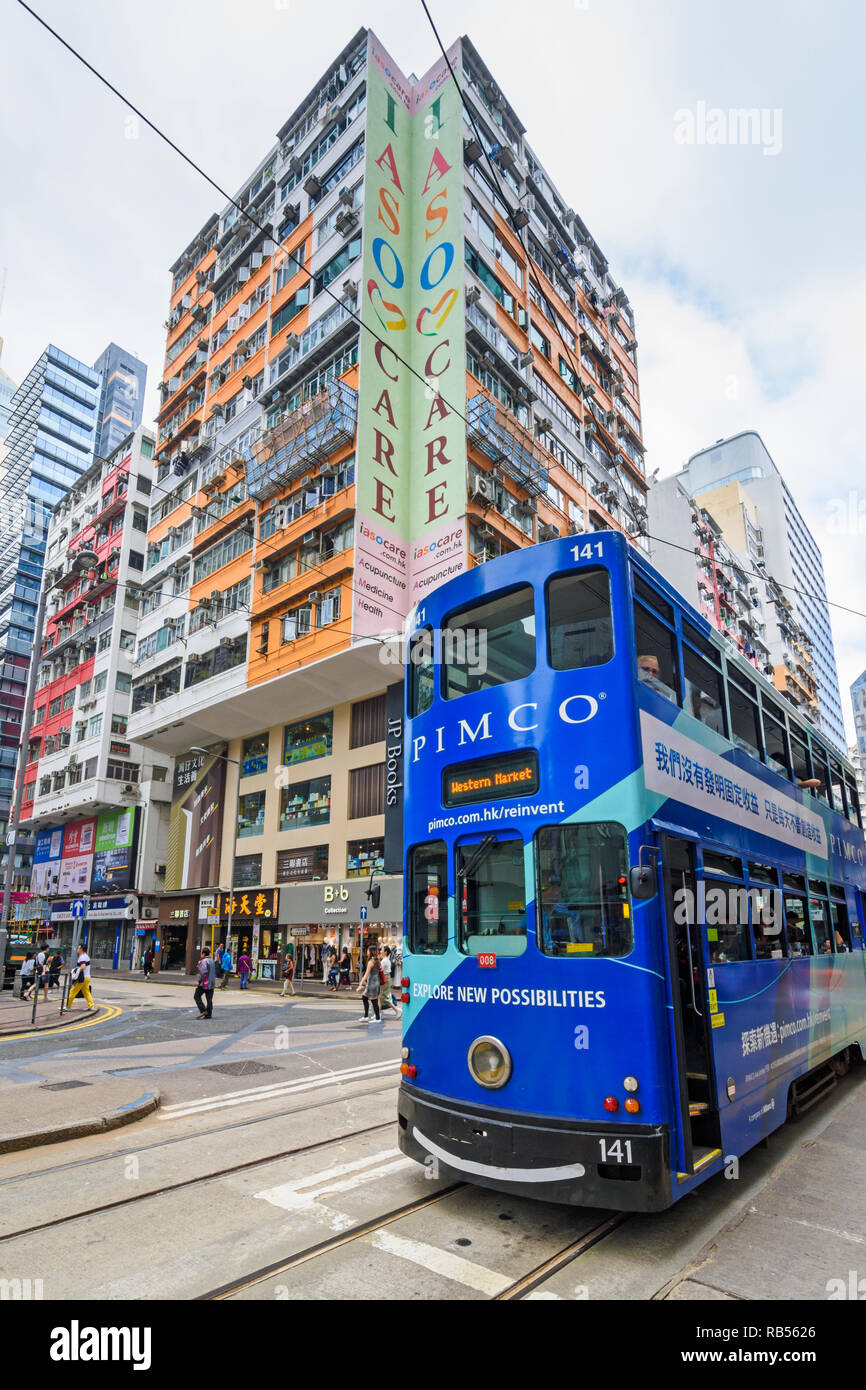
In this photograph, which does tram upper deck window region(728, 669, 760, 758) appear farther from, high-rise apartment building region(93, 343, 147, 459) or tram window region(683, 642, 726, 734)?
high-rise apartment building region(93, 343, 147, 459)

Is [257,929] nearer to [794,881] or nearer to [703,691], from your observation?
[794,881]

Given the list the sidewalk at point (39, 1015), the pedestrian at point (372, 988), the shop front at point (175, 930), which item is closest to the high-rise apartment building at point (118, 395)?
the shop front at point (175, 930)

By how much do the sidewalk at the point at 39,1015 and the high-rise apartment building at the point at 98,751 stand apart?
1027 inches

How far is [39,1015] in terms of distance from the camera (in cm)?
1916

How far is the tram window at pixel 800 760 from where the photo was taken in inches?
378

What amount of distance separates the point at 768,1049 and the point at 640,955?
3.00m

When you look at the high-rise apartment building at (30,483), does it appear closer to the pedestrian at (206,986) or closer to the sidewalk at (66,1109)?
the pedestrian at (206,986)

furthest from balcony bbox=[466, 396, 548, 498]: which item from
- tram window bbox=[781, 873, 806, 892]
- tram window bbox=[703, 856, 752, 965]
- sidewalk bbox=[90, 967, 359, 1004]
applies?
tram window bbox=[703, 856, 752, 965]

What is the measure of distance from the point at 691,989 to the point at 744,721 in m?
3.02

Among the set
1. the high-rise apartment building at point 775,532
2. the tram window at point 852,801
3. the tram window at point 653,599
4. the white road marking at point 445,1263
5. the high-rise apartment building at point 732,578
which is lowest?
the white road marking at point 445,1263

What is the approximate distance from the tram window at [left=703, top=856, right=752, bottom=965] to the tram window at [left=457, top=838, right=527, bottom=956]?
1527 mm

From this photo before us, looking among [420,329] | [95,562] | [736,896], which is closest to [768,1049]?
[736,896]

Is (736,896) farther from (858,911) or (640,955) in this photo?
(858,911)

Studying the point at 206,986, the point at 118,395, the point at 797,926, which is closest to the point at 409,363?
the point at 206,986
